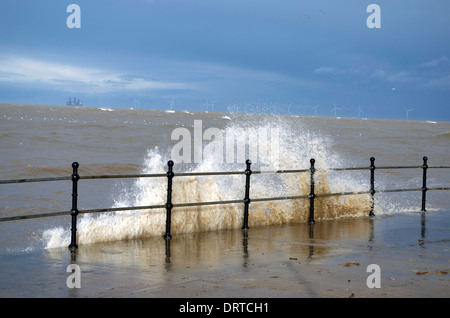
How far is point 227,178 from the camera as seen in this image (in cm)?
1478

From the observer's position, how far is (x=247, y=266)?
7.27 metres

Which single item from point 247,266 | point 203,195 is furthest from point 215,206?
point 247,266

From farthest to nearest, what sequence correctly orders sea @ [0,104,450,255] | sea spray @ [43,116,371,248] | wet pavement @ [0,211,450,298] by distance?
sea @ [0,104,450,255], sea spray @ [43,116,371,248], wet pavement @ [0,211,450,298]

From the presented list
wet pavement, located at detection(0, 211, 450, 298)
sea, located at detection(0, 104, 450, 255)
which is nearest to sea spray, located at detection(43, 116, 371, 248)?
sea, located at detection(0, 104, 450, 255)

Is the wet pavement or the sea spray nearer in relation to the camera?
the wet pavement

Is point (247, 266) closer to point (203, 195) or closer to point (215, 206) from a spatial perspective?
point (215, 206)

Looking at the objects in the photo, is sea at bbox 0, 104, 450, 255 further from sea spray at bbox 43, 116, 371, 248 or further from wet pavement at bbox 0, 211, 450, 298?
wet pavement at bbox 0, 211, 450, 298

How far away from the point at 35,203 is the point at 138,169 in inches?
561

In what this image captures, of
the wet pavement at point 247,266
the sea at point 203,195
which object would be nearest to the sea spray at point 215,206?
the sea at point 203,195

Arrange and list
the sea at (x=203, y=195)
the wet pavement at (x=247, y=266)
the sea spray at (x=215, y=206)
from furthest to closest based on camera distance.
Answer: the sea at (x=203, y=195) → the sea spray at (x=215, y=206) → the wet pavement at (x=247, y=266)

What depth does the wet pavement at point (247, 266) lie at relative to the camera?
19.5 feet

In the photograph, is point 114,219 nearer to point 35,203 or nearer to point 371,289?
point 371,289

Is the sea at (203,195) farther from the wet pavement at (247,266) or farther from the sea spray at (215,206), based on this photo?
the wet pavement at (247,266)

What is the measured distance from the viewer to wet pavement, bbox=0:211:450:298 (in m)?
5.95
